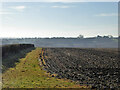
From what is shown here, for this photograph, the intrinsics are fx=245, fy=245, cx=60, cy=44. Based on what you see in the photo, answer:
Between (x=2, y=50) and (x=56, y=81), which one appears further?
(x=2, y=50)

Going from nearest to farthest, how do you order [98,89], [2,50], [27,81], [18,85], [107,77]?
[98,89] → [18,85] → [27,81] → [107,77] → [2,50]

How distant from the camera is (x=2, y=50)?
37469 millimetres

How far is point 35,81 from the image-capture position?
19828mm

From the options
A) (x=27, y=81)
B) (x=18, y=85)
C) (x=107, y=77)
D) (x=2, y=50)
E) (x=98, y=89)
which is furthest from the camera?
(x=2, y=50)

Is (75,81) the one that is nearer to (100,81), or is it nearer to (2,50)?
(100,81)

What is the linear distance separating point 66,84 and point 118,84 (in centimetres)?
400

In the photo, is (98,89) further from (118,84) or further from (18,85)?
(18,85)

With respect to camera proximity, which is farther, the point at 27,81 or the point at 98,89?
the point at 27,81

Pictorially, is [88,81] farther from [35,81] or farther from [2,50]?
[2,50]

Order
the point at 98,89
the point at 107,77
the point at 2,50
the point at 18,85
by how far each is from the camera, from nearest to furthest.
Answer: the point at 98,89 → the point at 18,85 → the point at 107,77 → the point at 2,50

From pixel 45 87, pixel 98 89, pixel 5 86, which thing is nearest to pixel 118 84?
pixel 98 89

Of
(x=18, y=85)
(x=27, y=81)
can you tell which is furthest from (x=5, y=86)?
(x=27, y=81)

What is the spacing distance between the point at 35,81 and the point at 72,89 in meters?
4.16

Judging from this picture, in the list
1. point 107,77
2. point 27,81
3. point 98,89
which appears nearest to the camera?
point 98,89
